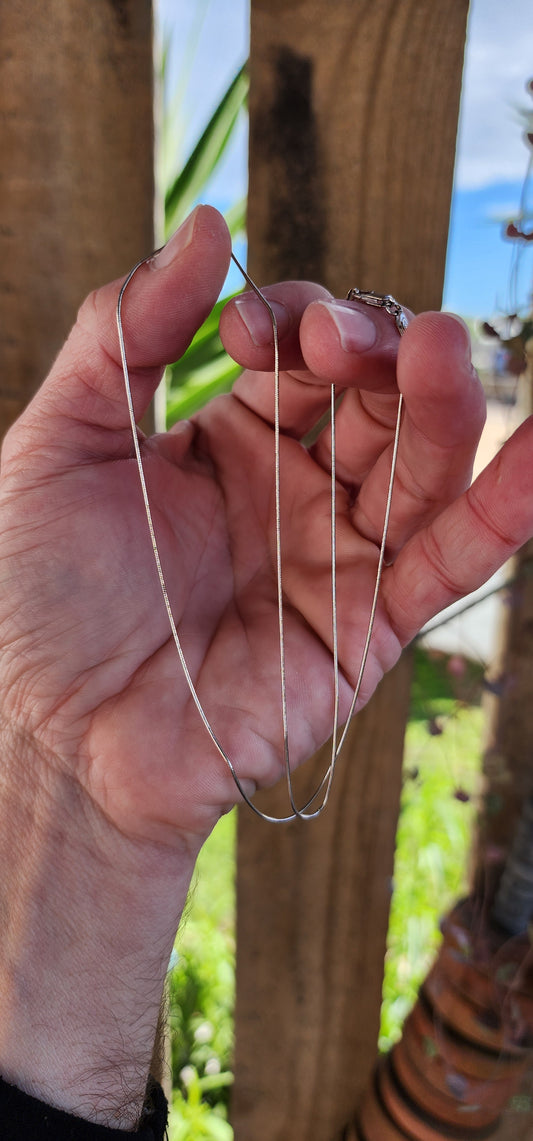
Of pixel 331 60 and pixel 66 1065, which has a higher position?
pixel 331 60

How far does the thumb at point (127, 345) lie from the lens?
693 mm

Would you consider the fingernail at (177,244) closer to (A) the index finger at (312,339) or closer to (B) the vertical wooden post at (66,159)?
(A) the index finger at (312,339)

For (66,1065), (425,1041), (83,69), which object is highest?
(83,69)

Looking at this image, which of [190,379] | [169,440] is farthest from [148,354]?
[190,379]

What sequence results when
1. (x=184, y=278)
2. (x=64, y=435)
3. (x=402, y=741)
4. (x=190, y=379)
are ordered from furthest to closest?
(x=190, y=379) → (x=402, y=741) → (x=64, y=435) → (x=184, y=278)

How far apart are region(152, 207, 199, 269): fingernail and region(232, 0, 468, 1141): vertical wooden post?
0.35 m

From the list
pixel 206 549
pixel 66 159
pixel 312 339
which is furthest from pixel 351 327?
pixel 66 159

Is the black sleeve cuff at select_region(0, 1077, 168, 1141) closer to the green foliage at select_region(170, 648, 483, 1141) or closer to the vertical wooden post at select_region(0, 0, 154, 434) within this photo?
the green foliage at select_region(170, 648, 483, 1141)

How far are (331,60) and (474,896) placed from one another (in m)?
1.14

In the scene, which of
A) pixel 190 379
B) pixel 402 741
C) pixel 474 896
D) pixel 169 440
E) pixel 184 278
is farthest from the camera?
pixel 190 379

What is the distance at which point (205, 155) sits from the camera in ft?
5.13

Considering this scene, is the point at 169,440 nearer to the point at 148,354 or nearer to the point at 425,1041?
the point at 148,354

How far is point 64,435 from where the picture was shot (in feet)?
2.71

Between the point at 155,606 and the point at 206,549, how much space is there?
9cm
